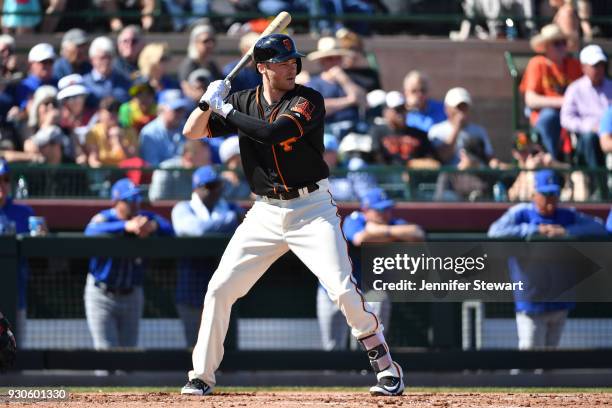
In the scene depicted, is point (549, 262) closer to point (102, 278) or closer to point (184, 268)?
point (184, 268)

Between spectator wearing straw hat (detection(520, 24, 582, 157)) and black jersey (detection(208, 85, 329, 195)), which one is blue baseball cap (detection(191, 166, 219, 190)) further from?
spectator wearing straw hat (detection(520, 24, 582, 157))

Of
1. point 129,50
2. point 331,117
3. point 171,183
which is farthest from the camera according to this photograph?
point 129,50

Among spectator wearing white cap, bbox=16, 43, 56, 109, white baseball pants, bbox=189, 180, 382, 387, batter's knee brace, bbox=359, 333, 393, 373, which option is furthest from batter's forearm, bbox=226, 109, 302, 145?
spectator wearing white cap, bbox=16, 43, 56, 109

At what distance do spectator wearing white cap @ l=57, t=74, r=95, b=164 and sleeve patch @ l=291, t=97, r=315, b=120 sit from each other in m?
4.79

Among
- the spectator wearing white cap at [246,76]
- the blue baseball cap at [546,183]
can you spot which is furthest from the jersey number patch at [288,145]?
the spectator wearing white cap at [246,76]

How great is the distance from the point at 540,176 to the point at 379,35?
15.8 ft

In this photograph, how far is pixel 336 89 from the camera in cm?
1205

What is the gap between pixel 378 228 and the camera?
32.1 feet

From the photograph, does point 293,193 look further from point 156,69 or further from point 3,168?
point 156,69

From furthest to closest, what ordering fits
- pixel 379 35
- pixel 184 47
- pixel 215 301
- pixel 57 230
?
1. pixel 379 35
2. pixel 184 47
3. pixel 57 230
4. pixel 215 301

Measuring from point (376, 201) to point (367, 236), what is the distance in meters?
0.28

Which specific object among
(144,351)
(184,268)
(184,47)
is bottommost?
(144,351)

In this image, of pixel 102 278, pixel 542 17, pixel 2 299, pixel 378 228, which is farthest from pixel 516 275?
pixel 542 17

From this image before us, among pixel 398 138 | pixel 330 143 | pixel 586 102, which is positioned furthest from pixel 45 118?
pixel 586 102
